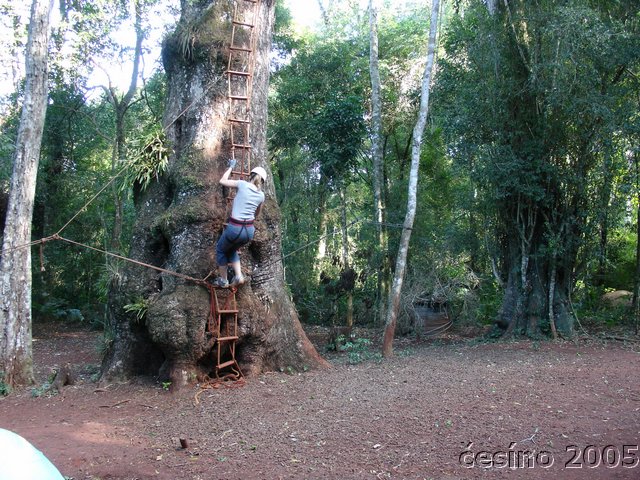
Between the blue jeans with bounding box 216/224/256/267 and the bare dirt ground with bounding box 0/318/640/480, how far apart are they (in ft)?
5.44

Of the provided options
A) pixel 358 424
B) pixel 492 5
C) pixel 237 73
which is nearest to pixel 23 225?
pixel 237 73

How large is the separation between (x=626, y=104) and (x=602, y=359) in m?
4.44

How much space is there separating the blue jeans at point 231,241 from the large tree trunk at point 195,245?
1.34ft

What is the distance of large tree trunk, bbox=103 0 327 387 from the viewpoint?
7.07 metres

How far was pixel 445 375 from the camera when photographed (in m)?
7.67

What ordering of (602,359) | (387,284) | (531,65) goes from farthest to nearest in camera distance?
(387,284) → (531,65) → (602,359)

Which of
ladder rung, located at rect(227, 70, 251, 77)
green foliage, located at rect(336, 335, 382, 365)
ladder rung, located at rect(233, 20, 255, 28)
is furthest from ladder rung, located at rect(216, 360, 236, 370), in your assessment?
ladder rung, located at rect(233, 20, 255, 28)

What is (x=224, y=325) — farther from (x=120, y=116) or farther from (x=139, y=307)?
(x=120, y=116)

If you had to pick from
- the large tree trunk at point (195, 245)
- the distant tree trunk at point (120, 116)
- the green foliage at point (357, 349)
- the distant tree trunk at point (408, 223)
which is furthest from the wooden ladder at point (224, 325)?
the distant tree trunk at point (120, 116)

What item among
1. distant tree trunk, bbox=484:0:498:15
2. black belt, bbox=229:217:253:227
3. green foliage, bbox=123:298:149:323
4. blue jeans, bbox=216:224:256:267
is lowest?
green foliage, bbox=123:298:149:323

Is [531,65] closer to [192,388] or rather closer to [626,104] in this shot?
[626,104]

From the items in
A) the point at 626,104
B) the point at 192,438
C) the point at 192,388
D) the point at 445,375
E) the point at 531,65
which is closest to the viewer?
the point at 192,438

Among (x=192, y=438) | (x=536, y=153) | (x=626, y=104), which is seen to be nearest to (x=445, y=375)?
(x=192, y=438)

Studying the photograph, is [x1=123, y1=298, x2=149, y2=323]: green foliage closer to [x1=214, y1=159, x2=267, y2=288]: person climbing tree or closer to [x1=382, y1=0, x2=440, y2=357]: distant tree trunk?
[x1=214, y1=159, x2=267, y2=288]: person climbing tree
